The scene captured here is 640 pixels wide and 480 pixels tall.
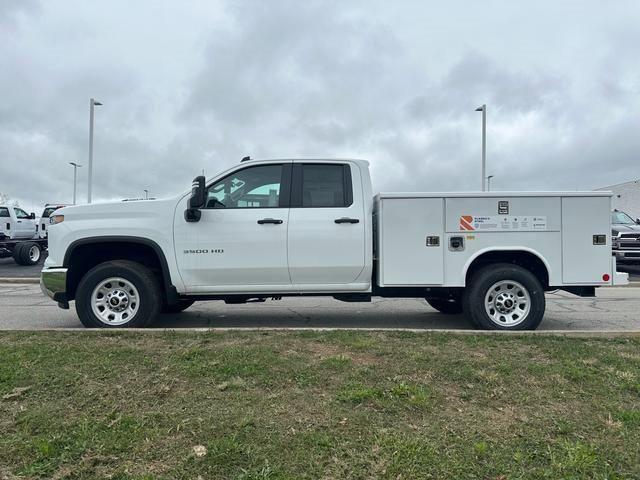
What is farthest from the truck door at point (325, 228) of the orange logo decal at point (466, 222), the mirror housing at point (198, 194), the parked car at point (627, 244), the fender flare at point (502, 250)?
the parked car at point (627, 244)

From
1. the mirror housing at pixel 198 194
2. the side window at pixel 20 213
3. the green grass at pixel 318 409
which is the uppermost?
the side window at pixel 20 213

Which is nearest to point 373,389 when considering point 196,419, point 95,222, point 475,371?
→ point 475,371

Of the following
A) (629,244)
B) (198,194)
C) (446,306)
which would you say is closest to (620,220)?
(629,244)

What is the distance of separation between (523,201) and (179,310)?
505cm

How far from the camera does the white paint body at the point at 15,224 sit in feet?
65.7

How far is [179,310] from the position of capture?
780 cm

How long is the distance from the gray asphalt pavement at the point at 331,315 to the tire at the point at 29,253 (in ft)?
30.5

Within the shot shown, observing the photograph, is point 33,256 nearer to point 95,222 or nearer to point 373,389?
point 95,222

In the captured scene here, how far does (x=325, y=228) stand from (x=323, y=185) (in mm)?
555

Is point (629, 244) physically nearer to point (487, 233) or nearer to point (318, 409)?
point (487, 233)

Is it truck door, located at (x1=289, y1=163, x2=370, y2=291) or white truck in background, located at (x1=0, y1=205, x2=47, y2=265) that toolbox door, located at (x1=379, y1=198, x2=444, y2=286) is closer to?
truck door, located at (x1=289, y1=163, x2=370, y2=291)

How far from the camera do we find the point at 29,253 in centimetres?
1892

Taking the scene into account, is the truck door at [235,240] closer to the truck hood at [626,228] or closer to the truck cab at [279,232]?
the truck cab at [279,232]

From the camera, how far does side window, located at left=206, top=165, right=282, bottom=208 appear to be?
6.23m
